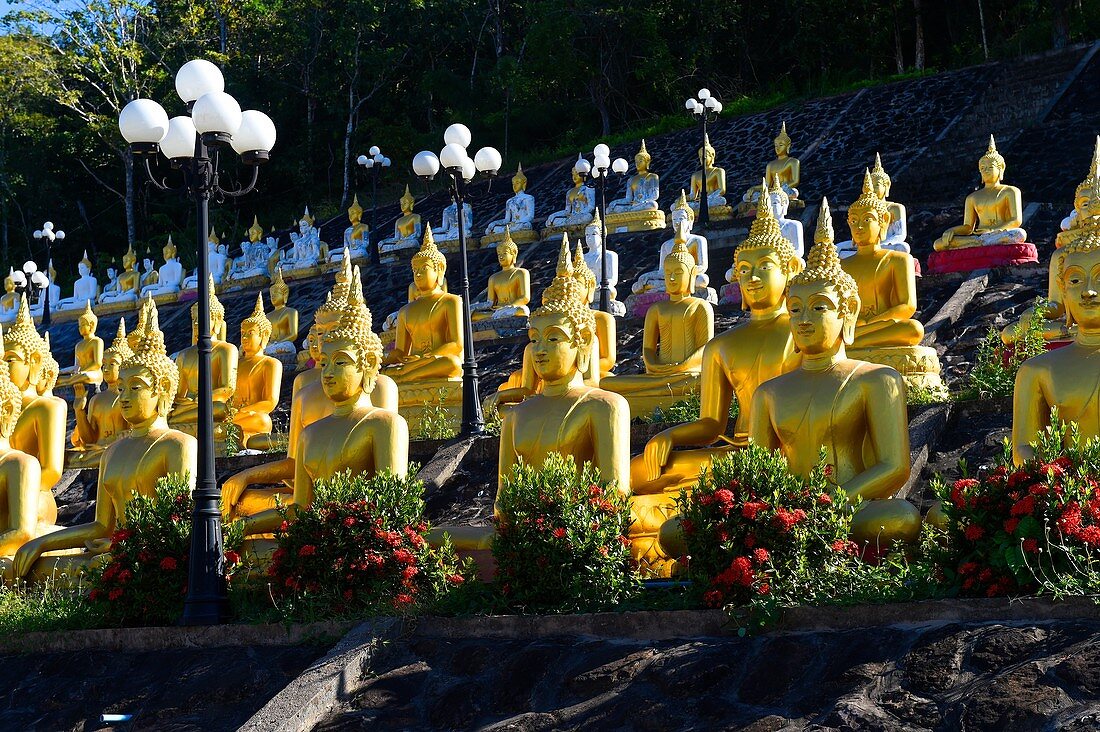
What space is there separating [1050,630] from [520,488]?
2671mm

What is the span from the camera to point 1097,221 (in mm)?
8656

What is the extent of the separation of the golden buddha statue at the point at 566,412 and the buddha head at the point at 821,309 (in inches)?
46.7

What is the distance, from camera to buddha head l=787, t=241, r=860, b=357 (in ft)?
28.5

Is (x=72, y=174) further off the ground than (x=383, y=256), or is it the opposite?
(x=72, y=174)

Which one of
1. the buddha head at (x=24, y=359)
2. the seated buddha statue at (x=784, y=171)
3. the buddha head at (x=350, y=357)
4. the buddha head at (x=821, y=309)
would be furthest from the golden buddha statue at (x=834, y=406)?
the seated buddha statue at (x=784, y=171)

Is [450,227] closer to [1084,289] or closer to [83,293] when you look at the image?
[83,293]

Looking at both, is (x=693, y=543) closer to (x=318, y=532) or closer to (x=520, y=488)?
(x=520, y=488)

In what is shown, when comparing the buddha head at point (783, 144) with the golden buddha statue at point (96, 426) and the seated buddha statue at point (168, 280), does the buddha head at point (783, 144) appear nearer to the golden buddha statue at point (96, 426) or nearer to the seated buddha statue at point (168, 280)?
the seated buddha statue at point (168, 280)

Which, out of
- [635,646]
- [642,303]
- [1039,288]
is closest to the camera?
[635,646]

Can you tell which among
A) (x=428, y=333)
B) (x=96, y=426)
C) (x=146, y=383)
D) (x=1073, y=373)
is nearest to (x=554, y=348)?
(x=1073, y=373)

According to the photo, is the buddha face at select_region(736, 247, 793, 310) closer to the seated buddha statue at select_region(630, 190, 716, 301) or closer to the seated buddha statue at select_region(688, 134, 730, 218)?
the seated buddha statue at select_region(630, 190, 716, 301)

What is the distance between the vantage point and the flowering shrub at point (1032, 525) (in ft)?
20.6

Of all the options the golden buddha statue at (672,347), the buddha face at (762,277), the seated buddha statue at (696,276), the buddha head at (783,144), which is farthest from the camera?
the buddha head at (783,144)

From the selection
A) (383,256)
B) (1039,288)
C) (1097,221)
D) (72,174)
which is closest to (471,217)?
(383,256)
